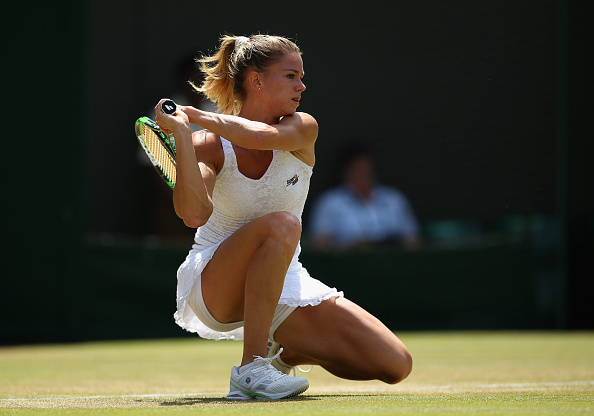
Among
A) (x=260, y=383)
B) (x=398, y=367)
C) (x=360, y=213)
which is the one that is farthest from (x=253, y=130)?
(x=360, y=213)

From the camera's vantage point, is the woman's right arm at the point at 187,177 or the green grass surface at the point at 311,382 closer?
the green grass surface at the point at 311,382

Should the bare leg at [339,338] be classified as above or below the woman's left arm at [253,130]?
below

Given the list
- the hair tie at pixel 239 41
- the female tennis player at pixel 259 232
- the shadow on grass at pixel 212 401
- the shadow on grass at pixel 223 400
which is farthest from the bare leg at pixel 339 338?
the hair tie at pixel 239 41

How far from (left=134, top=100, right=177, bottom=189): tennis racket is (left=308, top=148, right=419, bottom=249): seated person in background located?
4.28 metres

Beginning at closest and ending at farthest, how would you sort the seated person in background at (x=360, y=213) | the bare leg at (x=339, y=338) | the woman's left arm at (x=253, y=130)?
the woman's left arm at (x=253, y=130) → the bare leg at (x=339, y=338) → the seated person in background at (x=360, y=213)

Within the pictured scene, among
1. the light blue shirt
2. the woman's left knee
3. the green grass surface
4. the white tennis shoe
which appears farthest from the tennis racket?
the light blue shirt

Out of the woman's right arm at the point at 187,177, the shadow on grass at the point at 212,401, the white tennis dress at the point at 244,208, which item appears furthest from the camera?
the white tennis dress at the point at 244,208

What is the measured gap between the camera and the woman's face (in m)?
3.13

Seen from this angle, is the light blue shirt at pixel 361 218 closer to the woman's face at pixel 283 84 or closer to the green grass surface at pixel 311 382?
the green grass surface at pixel 311 382

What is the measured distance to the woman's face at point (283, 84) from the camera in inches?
123

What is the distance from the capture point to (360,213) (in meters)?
7.42

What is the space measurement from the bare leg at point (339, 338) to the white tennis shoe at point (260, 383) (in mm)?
416

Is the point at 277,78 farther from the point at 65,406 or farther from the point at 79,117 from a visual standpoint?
the point at 79,117

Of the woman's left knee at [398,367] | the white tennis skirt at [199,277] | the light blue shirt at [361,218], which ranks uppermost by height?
the white tennis skirt at [199,277]
